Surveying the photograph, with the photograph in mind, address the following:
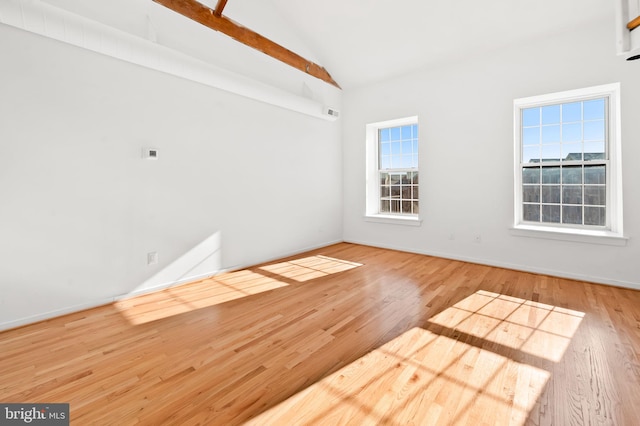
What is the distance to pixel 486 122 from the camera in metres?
4.35

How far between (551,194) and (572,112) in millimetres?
1104

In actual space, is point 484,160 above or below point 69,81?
below

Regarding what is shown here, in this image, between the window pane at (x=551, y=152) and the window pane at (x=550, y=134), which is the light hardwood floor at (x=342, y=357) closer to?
the window pane at (x=551, y=152)

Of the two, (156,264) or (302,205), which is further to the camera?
(302,205)

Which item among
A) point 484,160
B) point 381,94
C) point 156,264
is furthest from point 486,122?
point 156,264

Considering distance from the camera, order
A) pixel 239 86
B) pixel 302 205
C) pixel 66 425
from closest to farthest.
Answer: pixel 66 425 < pixel 239 86 < pixel 302 205

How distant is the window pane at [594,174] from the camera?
3.75m

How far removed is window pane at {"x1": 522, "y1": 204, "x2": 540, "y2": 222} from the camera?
13.9 ft

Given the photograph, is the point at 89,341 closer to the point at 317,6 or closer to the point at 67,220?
the point at 67,220

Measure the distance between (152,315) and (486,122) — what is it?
4.93 meters

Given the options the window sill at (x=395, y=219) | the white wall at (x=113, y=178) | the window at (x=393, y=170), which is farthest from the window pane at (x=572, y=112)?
the white wall at (x=113, y=178)

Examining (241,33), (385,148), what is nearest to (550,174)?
(385,148)

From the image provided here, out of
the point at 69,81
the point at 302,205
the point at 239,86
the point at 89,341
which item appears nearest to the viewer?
the point at 89,341

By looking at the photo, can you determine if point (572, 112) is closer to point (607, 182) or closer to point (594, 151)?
point (594, 151)
